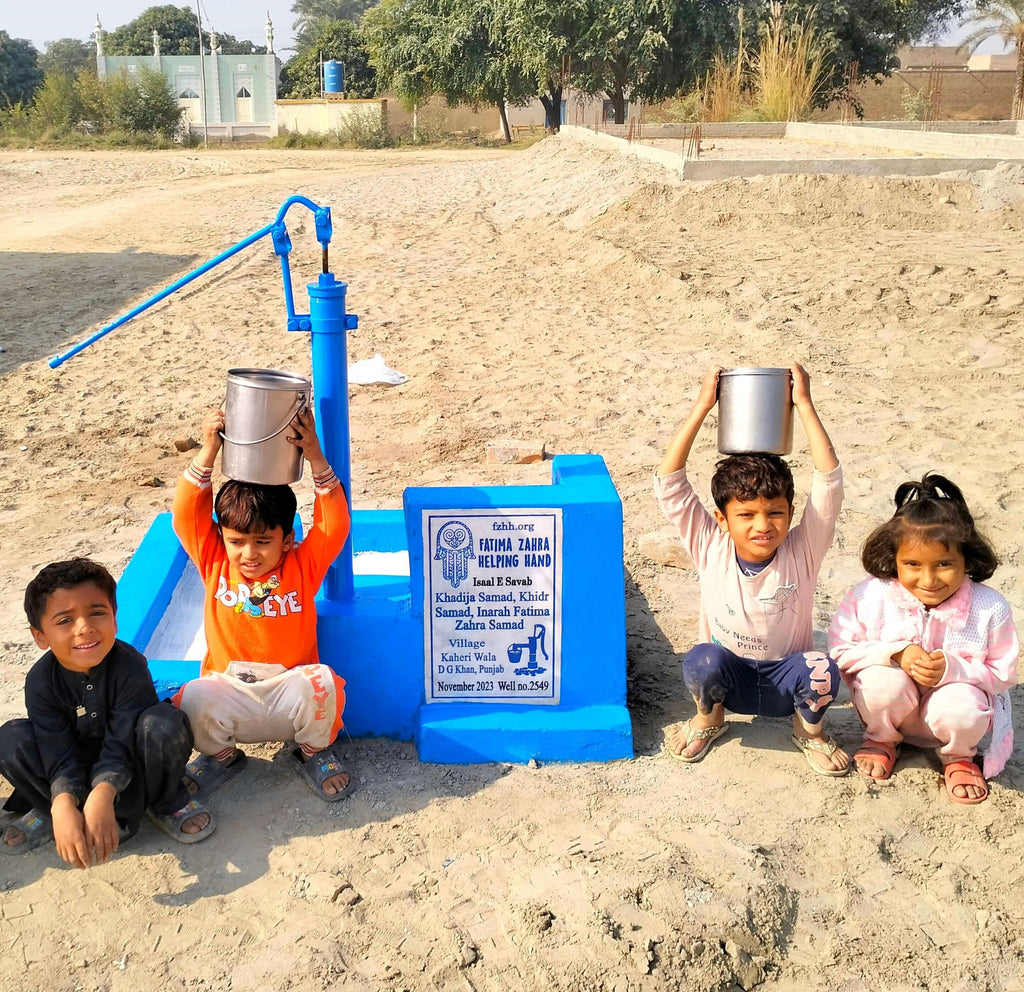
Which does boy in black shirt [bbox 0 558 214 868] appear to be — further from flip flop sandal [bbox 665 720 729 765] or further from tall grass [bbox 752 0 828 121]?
tall grass [bbox 752 0 828 121]

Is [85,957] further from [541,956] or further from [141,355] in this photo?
[141,355]

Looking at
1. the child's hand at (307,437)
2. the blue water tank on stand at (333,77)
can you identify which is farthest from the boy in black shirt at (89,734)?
the blue water tank on stand at (333,77)

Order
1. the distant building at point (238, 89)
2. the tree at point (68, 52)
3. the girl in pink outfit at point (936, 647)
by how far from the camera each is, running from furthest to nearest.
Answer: the tree at point (68, 52)
the distant building at point (238, 89)
the girl in pink outfit at point (936, 647)

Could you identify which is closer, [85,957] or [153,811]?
[85,957]

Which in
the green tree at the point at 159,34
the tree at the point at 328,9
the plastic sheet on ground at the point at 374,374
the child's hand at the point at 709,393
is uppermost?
the tree at the point at 328,9

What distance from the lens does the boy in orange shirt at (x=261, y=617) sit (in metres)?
2.87

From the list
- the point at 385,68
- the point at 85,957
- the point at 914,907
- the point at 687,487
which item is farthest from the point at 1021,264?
the point at 385,68

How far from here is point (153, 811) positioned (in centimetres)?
279

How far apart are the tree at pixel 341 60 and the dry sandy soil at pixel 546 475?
3470cm

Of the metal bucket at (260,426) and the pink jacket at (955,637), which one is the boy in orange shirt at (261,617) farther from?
the pink jacket at (955,637)

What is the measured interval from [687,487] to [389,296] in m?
7.05

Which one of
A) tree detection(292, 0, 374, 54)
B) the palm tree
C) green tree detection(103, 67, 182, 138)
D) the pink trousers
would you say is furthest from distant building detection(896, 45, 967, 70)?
tree detection(292, 0, 374, 54)

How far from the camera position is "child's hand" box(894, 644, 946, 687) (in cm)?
289

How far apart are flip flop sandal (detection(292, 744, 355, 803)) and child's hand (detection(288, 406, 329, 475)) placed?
2.66 feet
